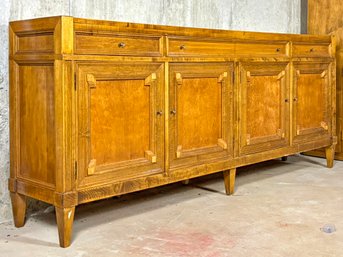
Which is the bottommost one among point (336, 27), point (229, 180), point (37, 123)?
point (229, 180)

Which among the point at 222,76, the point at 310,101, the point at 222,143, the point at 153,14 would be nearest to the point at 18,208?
the point at 222,143

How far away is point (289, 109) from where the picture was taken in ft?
11.6

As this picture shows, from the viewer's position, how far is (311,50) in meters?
3.71

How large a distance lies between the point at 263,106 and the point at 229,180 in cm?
53

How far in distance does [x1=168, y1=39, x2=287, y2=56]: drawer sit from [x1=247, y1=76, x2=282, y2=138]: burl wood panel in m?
0.16

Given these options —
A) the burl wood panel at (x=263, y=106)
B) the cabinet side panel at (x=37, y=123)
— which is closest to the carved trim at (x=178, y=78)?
the burl wood panel at (x=263, y=106)

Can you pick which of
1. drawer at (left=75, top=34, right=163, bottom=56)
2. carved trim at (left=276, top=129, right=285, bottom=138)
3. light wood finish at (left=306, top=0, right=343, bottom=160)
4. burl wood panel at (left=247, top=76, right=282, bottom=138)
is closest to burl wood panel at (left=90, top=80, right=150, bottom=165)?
drawer at (left=75, top=34, right=163, bottom=56)

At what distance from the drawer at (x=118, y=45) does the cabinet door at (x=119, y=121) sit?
0.06 meters

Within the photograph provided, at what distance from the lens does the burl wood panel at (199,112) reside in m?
2.83

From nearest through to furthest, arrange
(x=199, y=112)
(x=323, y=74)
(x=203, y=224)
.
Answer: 1. (x=203, y=224)
2. (x=199, y=112)
3. (x=323, y=74)

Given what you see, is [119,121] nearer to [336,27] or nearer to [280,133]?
[280,133]

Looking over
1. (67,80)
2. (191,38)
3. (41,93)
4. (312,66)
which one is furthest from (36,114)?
(312,66)

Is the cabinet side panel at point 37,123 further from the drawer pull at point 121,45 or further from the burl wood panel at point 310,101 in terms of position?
the burl wood panel at point 310,101

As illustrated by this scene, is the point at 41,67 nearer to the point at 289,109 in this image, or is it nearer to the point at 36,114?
the point at 36,114
